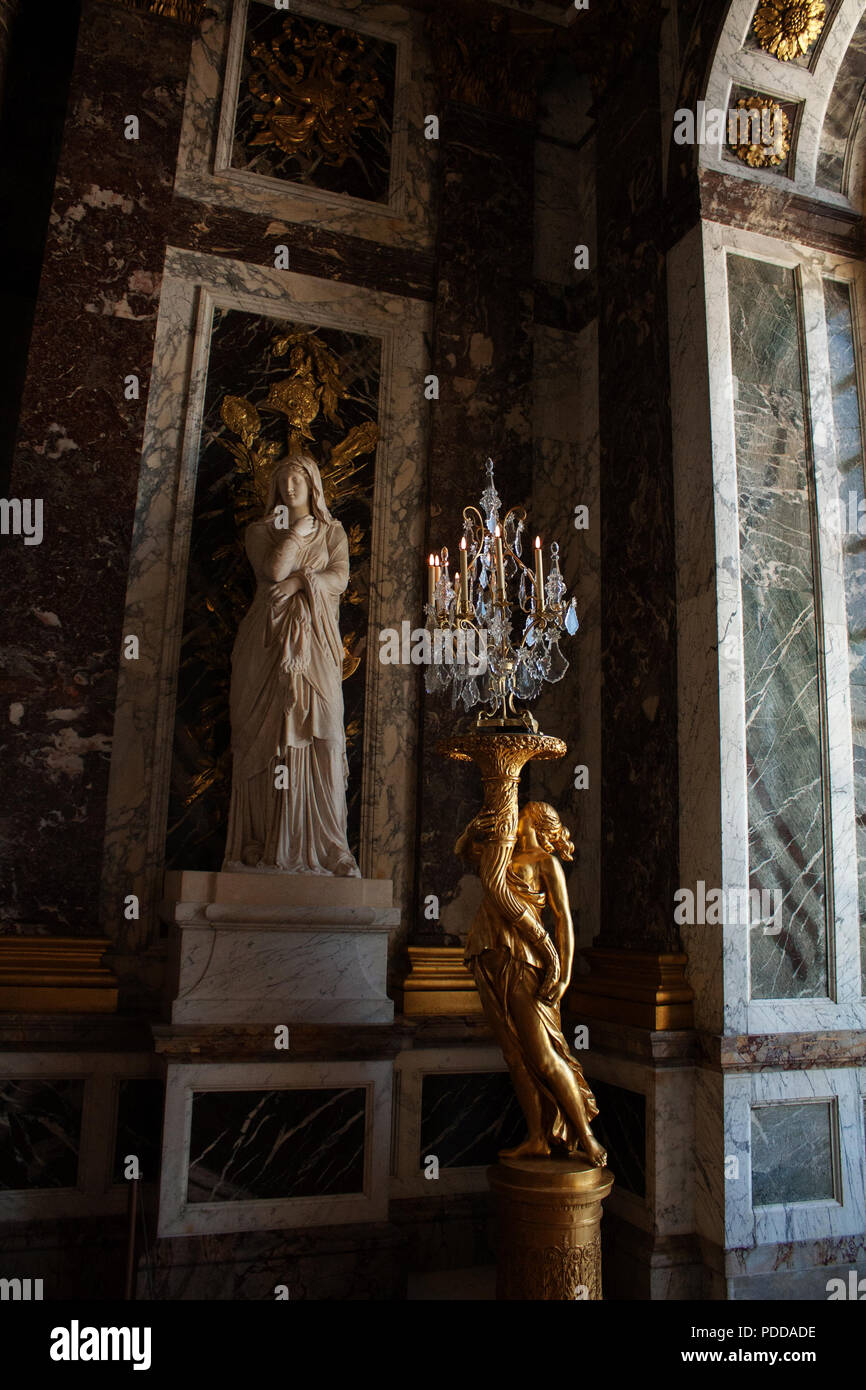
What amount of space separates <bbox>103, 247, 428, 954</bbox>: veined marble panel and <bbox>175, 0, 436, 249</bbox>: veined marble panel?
1.42ft

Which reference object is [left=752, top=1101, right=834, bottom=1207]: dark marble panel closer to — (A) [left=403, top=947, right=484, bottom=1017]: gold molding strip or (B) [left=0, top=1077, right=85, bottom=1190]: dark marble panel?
(A) [left=403, top=947, right=484, bottom=1017]: gold molding strip

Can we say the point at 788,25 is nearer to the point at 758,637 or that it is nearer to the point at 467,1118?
the point at 758,637

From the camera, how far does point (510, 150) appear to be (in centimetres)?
652

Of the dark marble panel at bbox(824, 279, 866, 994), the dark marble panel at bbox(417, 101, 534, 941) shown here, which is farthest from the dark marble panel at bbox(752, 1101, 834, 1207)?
the dark marble panel at bbox(417, 101, 534, 941)

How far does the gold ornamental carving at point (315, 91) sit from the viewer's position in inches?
239

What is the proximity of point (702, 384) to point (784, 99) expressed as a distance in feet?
5.77

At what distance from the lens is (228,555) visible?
5.60 metres

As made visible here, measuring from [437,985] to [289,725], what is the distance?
1.69 meters

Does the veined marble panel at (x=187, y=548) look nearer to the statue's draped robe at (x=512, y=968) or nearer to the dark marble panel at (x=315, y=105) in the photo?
the dark marble panel at (x=315, y=105)

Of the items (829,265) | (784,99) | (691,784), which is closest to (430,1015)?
(691,784)

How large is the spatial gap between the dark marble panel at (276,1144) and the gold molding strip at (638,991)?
1305mm

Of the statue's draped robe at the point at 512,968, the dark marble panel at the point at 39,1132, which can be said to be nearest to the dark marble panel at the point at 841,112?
the statue's draped robe at the point at 512,968

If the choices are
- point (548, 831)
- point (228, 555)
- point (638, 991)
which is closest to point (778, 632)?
point (548, 831)
